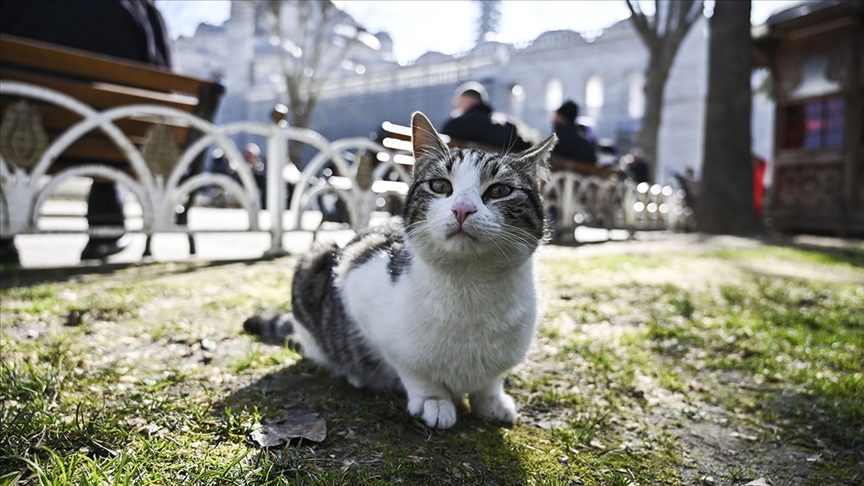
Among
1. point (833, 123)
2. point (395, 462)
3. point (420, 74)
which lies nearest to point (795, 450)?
point (395, 462)

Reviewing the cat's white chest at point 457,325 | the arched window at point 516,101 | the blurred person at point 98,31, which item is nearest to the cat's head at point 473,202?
the cat's white chest at point 457,325

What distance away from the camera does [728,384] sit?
2.32 m

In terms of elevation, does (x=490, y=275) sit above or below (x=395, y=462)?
above

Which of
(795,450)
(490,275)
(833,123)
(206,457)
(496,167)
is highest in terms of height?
(833,123)

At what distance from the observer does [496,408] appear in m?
1.81

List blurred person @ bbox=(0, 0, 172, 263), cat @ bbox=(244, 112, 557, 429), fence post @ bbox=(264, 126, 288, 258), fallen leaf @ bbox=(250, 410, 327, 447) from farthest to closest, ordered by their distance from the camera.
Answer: fence post @ bbox=(264, 126, 288, 258) → blurred person @ bbox=(0, 0, 172, 263) → cat @ bbox=(244, 112, 557, 429) → fallen leaf @ bbox=(250, 410, 327, 447)

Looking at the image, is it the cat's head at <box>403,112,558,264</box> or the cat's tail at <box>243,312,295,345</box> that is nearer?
the cat's head at <box>403,112,558,264</box>

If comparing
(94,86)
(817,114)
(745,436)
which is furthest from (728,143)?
(94,86)

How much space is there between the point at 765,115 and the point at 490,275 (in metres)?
33.7

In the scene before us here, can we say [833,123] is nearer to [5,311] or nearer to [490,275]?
[490,275]

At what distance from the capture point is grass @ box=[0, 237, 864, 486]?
1.38 metres

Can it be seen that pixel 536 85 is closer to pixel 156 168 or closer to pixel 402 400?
pixel 156 168

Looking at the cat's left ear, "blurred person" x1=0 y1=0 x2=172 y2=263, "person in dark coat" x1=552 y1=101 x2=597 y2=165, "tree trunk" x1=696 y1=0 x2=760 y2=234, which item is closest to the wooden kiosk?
"tree trunk" x1=696 y1=0 x2=760 y2=234

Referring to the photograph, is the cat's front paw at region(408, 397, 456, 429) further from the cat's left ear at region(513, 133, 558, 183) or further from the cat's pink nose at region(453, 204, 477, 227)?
the cat's left ear at region(513, 133, 558, 183)
